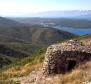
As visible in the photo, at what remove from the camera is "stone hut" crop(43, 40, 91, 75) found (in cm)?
1655

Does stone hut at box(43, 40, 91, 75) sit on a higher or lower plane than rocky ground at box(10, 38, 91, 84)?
higher

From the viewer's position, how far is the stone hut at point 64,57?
16.5 m

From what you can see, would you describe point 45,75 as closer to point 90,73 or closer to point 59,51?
point 59,51

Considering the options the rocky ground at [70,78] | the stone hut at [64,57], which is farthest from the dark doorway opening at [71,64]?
the rocky ground at [70,78]

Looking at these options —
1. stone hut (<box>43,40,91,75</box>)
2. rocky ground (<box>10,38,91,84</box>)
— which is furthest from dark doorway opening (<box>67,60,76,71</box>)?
rocky ground (<box>10,38,91,84</box>)

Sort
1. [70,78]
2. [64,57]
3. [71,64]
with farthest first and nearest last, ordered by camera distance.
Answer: [71,64] < [64,57] < [70,78]

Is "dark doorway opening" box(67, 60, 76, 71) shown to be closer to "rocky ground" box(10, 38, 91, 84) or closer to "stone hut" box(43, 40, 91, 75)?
"stone hut" box(43, 40, 91, 75)

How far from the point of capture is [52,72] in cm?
1675

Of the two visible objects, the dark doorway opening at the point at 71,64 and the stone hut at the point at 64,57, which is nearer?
the stone hut at the point at 64,57

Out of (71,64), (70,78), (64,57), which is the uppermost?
(64,57)

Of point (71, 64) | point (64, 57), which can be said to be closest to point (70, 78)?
point (64, 57)

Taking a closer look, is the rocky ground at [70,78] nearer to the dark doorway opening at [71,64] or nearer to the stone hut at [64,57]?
the stone hut at [64,57]

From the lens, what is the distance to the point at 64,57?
16.8 metres

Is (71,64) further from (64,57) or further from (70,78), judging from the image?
(70,78)
